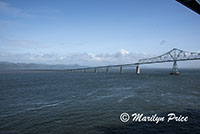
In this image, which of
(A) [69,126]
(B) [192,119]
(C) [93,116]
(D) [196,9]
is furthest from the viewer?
(C) [93,116]

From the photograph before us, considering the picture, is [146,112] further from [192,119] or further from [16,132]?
[16,132]

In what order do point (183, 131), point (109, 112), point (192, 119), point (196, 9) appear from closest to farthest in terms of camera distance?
point (196, 9), point (183, 131), point (192, 119), point (109, 112)

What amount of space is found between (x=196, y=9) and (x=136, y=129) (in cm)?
1191

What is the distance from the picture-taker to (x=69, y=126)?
605 inches

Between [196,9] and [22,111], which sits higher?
[196,9]

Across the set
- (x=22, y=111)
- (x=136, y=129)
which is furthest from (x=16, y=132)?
(x=136, y=129)

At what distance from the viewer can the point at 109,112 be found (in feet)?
65.5

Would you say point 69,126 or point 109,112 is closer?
point 69,126

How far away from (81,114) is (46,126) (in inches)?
199

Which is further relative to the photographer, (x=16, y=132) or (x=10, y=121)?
(x=10, y=121)

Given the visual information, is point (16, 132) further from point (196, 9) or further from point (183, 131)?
point (196, 9)

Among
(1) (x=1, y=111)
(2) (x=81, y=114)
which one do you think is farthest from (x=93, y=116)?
(1) (x=1, y=111)

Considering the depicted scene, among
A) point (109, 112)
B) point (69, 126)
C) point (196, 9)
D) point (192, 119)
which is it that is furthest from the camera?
point (109, 112)

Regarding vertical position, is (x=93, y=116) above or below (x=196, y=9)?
below
